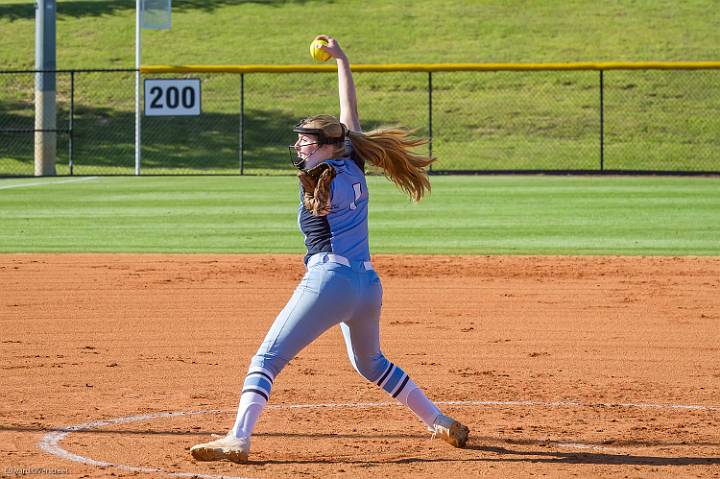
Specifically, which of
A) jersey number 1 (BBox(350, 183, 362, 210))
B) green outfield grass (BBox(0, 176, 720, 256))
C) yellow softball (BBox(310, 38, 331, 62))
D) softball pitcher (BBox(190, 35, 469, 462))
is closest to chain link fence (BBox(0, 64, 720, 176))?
green outfield grass (BBox(0, 176, 720, 256))

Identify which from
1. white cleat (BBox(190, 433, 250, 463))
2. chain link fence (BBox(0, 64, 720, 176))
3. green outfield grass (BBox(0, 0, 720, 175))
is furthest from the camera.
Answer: green outfield grass (BBox(0, 0, 720, 175))

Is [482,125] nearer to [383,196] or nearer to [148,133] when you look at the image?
[148,133]

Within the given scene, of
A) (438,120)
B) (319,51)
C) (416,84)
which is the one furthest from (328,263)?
(416,84)

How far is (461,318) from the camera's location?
35.2ft

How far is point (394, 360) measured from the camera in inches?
355

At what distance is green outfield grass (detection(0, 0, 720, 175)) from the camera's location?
3384 centimetres

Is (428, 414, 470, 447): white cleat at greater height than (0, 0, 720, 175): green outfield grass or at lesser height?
lesser

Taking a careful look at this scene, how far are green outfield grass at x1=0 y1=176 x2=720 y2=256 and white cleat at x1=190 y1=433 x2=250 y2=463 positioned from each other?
9.29 metres

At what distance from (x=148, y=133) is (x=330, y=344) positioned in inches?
1108

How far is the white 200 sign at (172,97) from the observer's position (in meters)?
26.4

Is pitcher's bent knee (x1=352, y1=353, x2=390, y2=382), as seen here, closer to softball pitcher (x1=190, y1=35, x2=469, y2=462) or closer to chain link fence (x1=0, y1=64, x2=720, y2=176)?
softball pitcher (x1=190, y1=35, x2=469, y2=462)

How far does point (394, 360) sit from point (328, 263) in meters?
3.17

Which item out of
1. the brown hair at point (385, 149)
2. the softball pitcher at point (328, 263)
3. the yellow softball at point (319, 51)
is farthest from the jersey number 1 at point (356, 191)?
the yellow softball at point (319, 51)

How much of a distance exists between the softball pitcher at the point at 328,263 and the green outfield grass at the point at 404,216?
8.93 meters
